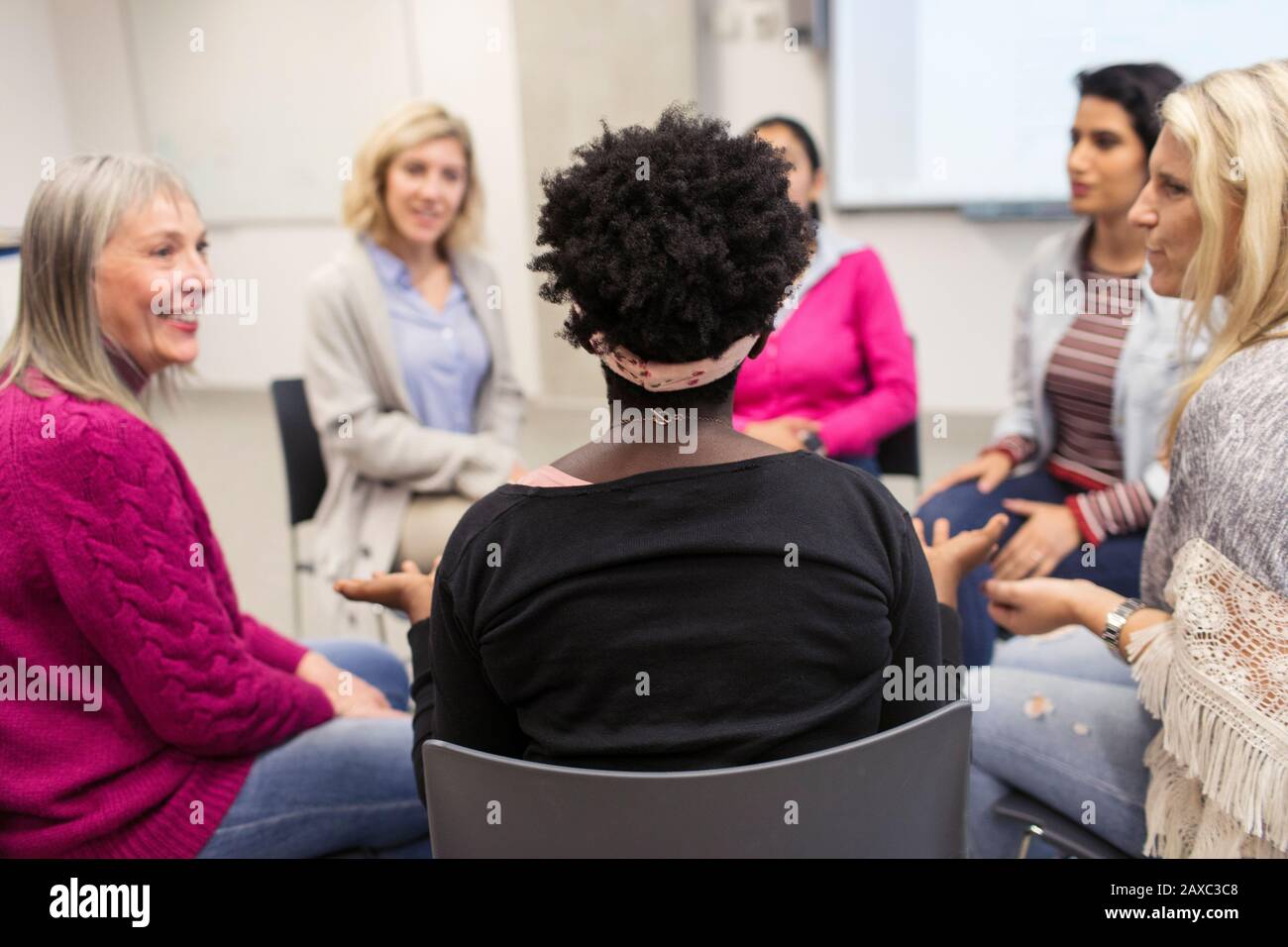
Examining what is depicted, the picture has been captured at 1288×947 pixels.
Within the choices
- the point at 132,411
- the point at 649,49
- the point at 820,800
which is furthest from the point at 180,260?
the point at 649,49

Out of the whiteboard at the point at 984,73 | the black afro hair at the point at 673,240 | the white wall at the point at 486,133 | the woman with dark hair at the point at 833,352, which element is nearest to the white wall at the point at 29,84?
the white wall at the point at 486,133

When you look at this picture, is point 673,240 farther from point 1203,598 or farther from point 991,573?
point 991,573

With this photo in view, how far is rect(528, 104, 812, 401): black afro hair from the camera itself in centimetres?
92

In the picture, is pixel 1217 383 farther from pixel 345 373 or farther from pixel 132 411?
pixel 345 373

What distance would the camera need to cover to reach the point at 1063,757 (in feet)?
4.49

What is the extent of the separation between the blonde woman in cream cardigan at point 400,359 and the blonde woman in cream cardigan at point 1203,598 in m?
1.29

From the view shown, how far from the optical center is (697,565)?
0.91 m

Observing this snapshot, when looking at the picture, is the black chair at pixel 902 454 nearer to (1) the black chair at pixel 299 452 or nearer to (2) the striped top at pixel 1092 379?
(2) the striped top at pixel 1092 379

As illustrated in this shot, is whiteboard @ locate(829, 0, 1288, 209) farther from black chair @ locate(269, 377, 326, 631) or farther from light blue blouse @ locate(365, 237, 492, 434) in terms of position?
black chair @ locate(269, 377, 326, 631)

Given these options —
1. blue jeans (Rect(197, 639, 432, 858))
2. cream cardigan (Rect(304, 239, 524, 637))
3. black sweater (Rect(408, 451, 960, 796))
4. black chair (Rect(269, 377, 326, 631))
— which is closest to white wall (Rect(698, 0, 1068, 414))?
cream cardigan (Rect(304, 239, 524, 637))

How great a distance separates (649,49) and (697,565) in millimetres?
3312

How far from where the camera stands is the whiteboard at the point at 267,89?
4395mm

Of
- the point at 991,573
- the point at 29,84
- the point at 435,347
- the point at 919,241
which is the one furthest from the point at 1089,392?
the point at 29,84

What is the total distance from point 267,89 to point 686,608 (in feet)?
14.6
